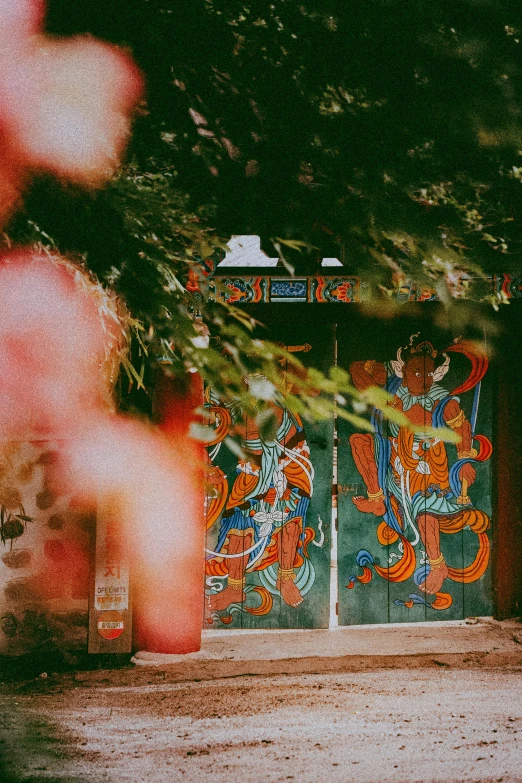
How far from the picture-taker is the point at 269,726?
4137 millimetres

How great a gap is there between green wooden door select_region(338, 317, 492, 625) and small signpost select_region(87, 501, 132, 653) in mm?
1754

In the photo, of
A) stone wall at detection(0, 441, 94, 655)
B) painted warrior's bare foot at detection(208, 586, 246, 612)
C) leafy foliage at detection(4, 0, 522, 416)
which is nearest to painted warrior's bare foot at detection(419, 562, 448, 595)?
painted warrior's bare foot at detection(208, 586, 246, 612)

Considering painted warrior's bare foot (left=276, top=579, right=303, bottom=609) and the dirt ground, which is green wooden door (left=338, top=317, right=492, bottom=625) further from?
the dirt ground

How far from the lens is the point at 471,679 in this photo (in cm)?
486

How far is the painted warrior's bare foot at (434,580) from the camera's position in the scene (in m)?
5.98

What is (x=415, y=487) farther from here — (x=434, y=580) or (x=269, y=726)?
(x=269, y=726)

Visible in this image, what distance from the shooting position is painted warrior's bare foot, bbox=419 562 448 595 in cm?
598

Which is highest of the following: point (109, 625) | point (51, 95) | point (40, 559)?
point (51, 95)

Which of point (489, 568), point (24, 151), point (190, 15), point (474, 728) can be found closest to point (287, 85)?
point (190, 15)

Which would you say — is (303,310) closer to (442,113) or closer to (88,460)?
(88,460)

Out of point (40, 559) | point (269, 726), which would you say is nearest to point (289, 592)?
point (269, 726)

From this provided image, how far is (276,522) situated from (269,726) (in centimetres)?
196

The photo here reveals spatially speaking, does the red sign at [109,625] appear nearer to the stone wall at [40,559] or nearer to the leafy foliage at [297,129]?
the stone wall at [40,559]

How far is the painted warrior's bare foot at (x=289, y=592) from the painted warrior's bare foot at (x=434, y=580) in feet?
3.29
